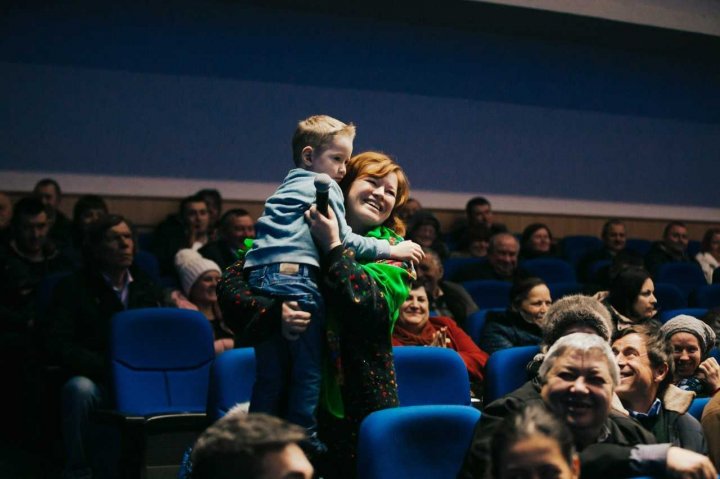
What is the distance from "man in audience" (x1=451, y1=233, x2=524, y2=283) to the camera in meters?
5.33

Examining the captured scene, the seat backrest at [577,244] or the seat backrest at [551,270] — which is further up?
the seat backrest at [577,244]

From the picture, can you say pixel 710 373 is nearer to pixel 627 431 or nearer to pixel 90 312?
pixel 627 431

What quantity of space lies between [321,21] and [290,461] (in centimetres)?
590

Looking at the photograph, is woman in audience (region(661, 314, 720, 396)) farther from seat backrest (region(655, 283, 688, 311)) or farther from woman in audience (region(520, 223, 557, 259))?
woman in audience (region(520, 223, 557, 259))

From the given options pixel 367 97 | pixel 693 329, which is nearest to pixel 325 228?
pixel 693 329

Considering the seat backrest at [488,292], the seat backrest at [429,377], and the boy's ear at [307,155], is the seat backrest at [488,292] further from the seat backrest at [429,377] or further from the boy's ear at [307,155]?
the boy's ear at [307,155]

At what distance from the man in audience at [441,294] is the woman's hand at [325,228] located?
2.29 metres

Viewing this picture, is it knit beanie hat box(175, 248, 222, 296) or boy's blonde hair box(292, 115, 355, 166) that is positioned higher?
boy's blonde hair box(292, 115, 355, 166)

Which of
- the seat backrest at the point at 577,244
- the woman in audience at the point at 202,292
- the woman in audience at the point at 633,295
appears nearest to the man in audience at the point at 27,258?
the woman in audience at the point at 202,292

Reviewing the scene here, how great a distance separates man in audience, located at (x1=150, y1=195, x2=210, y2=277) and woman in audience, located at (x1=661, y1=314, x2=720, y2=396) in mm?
2859

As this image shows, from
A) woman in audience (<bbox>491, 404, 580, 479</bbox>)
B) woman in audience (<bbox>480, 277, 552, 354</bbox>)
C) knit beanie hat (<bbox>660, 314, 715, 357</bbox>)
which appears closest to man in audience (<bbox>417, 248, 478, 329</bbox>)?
woman in audience (<bbox>480, 277, 552, 354</bbox>)

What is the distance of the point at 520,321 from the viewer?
12.5ft

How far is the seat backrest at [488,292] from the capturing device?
16.2 feet

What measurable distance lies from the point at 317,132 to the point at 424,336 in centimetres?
178
